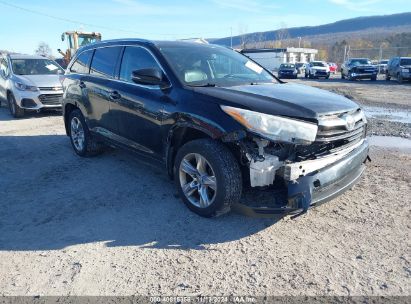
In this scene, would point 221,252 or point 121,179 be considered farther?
point 121,179

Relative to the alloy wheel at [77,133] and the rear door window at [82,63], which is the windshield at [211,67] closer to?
the rear door window at [82,63]

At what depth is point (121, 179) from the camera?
514cm

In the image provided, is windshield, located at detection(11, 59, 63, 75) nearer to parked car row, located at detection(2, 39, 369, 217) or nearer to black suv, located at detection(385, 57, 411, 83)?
parked car row, located at detection(2, 39, 369, 217)

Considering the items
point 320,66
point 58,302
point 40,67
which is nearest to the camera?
point 58,302

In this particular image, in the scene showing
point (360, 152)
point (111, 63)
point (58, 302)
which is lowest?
point (58, 302)

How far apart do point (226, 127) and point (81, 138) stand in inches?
141

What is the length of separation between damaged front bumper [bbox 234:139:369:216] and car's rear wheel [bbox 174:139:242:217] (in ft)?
0.67

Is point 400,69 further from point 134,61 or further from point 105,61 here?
point 134,61

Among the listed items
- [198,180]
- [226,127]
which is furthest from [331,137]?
[198,180]

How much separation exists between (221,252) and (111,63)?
322 centimetres

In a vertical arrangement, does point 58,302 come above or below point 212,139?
below

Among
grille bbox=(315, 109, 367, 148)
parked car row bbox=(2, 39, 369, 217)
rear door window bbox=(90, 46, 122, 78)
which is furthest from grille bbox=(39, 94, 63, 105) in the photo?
grille bbox=(315, 109, 367, 148)

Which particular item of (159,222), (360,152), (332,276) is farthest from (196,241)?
(360,152)

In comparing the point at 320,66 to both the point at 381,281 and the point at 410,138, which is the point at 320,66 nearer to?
the point at 410,138
